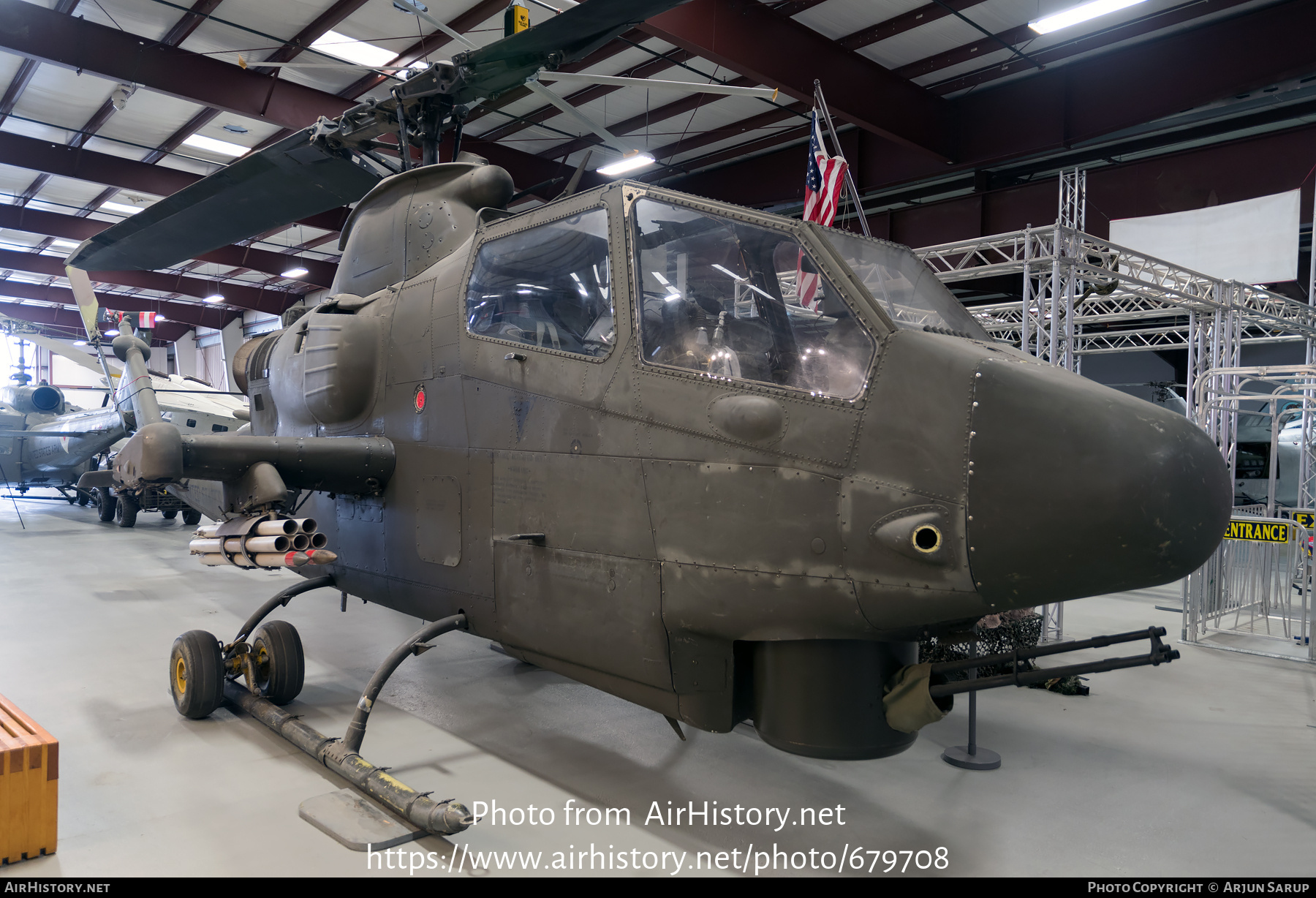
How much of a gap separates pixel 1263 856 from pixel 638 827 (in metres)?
2.89

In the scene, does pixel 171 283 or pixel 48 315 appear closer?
pixel 171 283

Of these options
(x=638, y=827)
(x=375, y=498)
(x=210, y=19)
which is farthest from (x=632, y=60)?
(x=638, y=827)

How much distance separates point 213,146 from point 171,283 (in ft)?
45.2

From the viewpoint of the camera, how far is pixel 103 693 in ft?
18.9

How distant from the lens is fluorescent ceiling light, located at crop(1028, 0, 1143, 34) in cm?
873

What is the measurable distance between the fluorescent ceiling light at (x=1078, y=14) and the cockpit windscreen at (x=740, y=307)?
7792 mm

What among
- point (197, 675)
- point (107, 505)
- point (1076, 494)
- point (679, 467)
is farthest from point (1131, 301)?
point (107, 505)

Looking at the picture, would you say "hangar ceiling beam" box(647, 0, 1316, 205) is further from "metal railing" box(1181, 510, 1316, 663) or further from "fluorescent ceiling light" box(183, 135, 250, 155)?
"fluorescent ceiling light" box(183, 135, 250, 155)

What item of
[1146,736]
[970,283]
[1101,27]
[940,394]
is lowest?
[1146,736]

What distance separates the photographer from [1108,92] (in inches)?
439

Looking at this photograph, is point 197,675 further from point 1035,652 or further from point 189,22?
point 189,22

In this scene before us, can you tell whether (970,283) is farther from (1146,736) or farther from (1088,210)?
(1146,736)

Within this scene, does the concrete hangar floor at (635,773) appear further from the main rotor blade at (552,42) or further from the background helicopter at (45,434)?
the background helicopter at (45,434)
